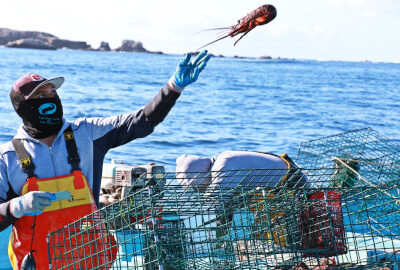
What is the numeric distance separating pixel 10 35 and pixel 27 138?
114 m

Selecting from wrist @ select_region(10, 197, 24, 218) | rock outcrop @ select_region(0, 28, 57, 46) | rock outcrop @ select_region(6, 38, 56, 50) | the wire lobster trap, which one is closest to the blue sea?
the wire lobster trap

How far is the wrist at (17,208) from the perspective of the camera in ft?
10.7

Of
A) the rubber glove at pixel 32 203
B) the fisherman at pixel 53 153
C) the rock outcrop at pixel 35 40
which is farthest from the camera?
the rock outcrop at pixel 35 40

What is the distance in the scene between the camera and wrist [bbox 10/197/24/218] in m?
3.27

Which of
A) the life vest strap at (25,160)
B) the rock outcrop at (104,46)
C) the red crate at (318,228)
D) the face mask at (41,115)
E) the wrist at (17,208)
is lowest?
the red crate at (318,228)

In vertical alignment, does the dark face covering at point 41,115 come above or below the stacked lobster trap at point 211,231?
above

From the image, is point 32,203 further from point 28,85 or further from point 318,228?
point 318,228

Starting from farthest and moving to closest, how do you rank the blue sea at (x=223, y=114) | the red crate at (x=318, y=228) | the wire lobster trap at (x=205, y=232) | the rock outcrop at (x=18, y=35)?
the rock outcrop at (x=18, y=35), the blue sea at (x=223, y=114), the red crate at (x=318, y=228), the wire lobster trap at (x=205, y=232)

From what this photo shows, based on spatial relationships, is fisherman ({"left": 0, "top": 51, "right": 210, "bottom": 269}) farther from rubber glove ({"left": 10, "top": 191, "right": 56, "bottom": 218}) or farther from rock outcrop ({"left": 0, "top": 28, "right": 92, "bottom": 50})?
rock outcrop ({"left": 0, "top": 28, "right": 92, "bottom": 50})

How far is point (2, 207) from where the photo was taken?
3.40 meters

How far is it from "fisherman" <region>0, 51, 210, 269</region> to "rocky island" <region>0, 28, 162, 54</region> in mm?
100363

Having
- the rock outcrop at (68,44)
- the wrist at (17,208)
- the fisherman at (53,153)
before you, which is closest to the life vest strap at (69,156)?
the fisherman at (53,153)

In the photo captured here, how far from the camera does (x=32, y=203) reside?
3.19m

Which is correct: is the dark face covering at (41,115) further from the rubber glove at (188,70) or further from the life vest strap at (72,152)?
the rubber glove at (188,70)
